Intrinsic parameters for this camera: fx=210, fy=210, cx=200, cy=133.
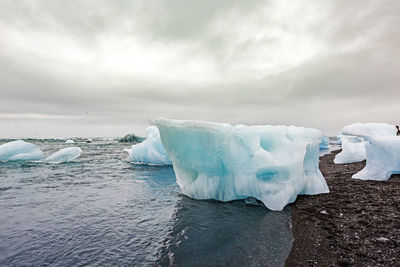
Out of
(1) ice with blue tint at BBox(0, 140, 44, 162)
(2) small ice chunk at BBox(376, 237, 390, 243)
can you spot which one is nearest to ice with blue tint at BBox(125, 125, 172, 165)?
(1) ice with blue tint at BBox(0, 140, 44, 162)

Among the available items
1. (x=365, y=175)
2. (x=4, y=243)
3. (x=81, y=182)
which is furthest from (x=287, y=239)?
(x=81, y=182)

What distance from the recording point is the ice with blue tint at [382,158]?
8398 millimetres

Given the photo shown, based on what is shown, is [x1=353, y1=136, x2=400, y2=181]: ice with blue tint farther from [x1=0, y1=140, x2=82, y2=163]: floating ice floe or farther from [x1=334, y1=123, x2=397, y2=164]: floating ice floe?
[x1=0, y1=140, x2=82, y2=163]: floating ice floe

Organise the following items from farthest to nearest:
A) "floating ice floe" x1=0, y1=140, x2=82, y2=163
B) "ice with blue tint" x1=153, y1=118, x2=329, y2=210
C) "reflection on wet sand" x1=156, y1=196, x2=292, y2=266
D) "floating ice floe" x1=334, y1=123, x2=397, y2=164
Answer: "floating ice floe" x1=0, y1=140, x2=82, y2=163
"floating ice floe" x1=334, y1=123, x2=397, y2=164
"ice with blue tint" x1=153, y1=118, x2=329, y2=210
"reflection on wet sand" x1=156, y1=196, x2=292, y2=266

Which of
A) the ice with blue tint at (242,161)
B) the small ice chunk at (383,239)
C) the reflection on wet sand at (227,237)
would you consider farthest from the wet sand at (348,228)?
the ice with blue tint at (242,161)

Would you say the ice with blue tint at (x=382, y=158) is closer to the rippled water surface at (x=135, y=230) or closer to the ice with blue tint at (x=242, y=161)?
the ice with blue tint at (x=242, y=161)

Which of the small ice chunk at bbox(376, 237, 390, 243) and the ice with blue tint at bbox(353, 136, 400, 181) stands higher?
the ice with blue tint at bbox(353, 136, 400, 181)

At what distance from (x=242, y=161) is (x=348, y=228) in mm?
3337

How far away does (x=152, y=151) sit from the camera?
17.4 meters

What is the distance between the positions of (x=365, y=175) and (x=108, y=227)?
9.99 metres

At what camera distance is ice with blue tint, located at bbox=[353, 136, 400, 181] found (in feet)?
27.6

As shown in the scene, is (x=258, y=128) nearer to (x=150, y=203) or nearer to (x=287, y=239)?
(x=287, y=239)

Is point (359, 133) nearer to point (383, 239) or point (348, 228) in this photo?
point (348, 228)

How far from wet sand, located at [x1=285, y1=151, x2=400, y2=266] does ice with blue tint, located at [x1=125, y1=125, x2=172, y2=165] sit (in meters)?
12.1
